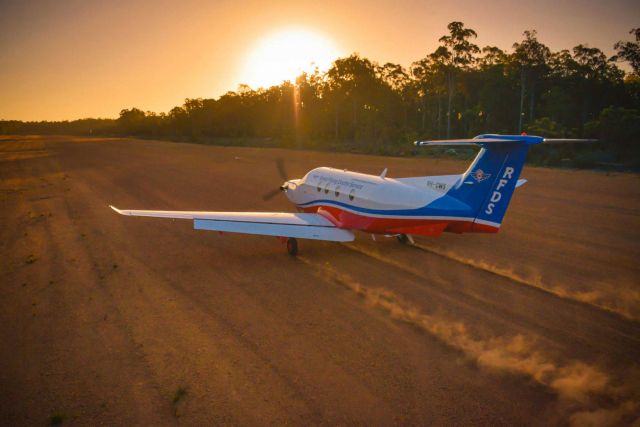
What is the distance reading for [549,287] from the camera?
1080 centimetres

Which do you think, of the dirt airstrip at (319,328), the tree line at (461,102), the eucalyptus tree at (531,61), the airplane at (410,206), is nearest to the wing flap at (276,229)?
the airplane at (410,206)

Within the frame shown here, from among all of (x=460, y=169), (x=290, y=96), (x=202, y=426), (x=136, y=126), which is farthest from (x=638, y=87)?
(x=136, y=126)

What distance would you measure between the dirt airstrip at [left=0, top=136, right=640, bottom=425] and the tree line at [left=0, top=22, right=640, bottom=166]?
108 ft

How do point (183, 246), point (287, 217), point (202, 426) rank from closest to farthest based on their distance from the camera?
point (202, 426) → point (287, 217) → point (183, 246)

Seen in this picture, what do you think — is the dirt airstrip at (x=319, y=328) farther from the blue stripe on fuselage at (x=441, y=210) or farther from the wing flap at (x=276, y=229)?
the blue stripe on fuselage at (x=441, y=210)

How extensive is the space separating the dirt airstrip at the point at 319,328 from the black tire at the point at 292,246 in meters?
0.22

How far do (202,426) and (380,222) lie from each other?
8.75 metres

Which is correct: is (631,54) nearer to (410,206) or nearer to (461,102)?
(461,102)

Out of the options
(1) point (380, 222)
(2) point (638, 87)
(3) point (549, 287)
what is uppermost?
(2) point (638, 87)

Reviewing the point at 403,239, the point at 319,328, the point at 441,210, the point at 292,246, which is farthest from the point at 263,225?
the point at 441,210

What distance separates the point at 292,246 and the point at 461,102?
60774mm

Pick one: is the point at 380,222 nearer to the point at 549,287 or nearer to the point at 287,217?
the point at 287,217

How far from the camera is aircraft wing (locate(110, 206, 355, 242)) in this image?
12.8m

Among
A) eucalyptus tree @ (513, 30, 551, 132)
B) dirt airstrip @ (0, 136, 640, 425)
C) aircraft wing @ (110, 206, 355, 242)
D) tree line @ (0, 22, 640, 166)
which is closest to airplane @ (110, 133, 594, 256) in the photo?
aircraft wing @ (110, 206, 355, 242)
